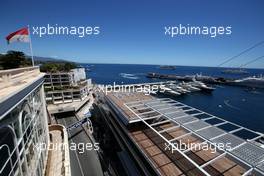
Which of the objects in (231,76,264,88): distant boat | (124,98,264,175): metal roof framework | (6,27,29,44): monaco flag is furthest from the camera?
(231,76,264,88): distant boat

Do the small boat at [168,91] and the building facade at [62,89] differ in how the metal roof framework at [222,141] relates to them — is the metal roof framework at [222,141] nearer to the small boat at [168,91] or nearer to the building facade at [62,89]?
the building facade at [62,89]

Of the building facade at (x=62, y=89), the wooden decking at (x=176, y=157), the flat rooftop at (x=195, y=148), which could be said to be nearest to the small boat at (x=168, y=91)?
the building facade at (x=62, y=89)

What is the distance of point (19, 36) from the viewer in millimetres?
15445

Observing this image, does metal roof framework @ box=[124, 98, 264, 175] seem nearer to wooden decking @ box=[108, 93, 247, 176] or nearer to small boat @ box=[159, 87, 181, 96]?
wooden decking @ box=[108, 93, 247, 176]

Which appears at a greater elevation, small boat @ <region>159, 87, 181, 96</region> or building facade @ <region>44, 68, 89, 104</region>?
building facade @ <region>44, 68, 89, 104</region>

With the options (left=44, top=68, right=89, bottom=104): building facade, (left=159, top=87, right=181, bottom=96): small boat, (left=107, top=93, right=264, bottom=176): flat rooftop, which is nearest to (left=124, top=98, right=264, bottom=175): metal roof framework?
(left=107, top=93, right=264, bottom=176): flat rooftop

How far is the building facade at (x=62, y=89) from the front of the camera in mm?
68144

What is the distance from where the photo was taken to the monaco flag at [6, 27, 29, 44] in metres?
15.1

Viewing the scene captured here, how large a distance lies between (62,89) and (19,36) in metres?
57.7

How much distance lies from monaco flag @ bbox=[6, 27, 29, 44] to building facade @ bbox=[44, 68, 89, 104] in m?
56.3

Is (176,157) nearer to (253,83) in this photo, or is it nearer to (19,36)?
(19,36)

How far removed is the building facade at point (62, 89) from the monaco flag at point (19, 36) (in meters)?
56.3

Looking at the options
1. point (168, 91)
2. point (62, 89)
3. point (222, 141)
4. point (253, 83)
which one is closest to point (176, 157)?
point (222, 141)

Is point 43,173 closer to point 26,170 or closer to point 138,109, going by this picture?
point 26,170
